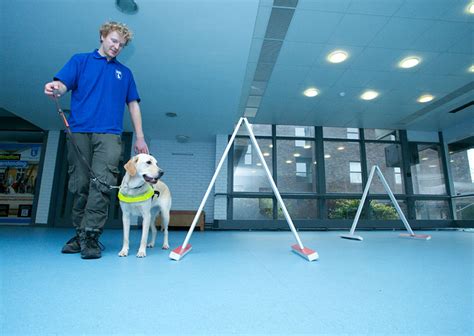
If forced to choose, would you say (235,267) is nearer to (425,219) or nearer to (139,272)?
(139,272)

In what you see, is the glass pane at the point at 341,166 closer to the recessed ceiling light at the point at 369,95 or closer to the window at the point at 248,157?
the recessed ceiling light at the point at 369,95

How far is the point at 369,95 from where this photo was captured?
15.7 feet

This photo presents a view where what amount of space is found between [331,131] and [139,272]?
6.31m

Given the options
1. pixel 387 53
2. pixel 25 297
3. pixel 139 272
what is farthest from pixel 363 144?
pixel 25 297

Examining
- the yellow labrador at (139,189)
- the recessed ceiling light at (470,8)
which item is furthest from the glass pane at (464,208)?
the yellow labrador at (139,189)

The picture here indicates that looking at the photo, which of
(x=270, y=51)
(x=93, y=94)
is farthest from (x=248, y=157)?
(x=93, y=94)

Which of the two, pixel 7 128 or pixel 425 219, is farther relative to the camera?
pixel 425 219

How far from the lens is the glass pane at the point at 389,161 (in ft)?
21.2

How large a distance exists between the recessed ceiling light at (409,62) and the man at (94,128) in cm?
390

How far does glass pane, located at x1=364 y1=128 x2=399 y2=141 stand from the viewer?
21.7 ft

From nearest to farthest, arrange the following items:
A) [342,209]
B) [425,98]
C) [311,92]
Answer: [311,92]
[425,98]
[342,209]

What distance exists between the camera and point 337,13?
282 centimetres

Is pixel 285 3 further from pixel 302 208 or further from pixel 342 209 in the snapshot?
pixel 342 209

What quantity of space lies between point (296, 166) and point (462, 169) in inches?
168
